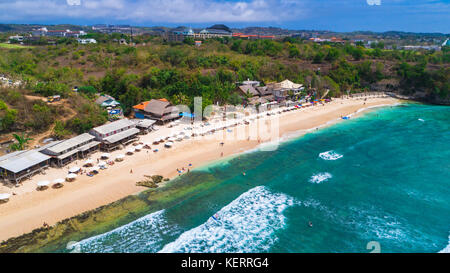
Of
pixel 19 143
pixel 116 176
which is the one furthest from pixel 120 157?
pixel 19 143

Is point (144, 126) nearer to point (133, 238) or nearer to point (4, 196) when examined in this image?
point (4, 196)

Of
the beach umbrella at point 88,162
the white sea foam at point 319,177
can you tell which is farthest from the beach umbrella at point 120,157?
the white sea foam at point 319,177

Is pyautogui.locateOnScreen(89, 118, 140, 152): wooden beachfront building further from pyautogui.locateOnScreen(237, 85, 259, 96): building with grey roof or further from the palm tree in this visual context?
pyautogui.locateOnScreen(237, 85, 259, 96): building with grey roof

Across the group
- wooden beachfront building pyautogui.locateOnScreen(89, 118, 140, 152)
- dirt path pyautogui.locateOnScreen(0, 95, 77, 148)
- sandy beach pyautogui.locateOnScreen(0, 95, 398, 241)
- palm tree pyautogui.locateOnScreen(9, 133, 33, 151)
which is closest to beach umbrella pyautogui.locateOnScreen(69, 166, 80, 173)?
sandy beach pyautogui.locateOnScreen(0, 95, 398, 241)
